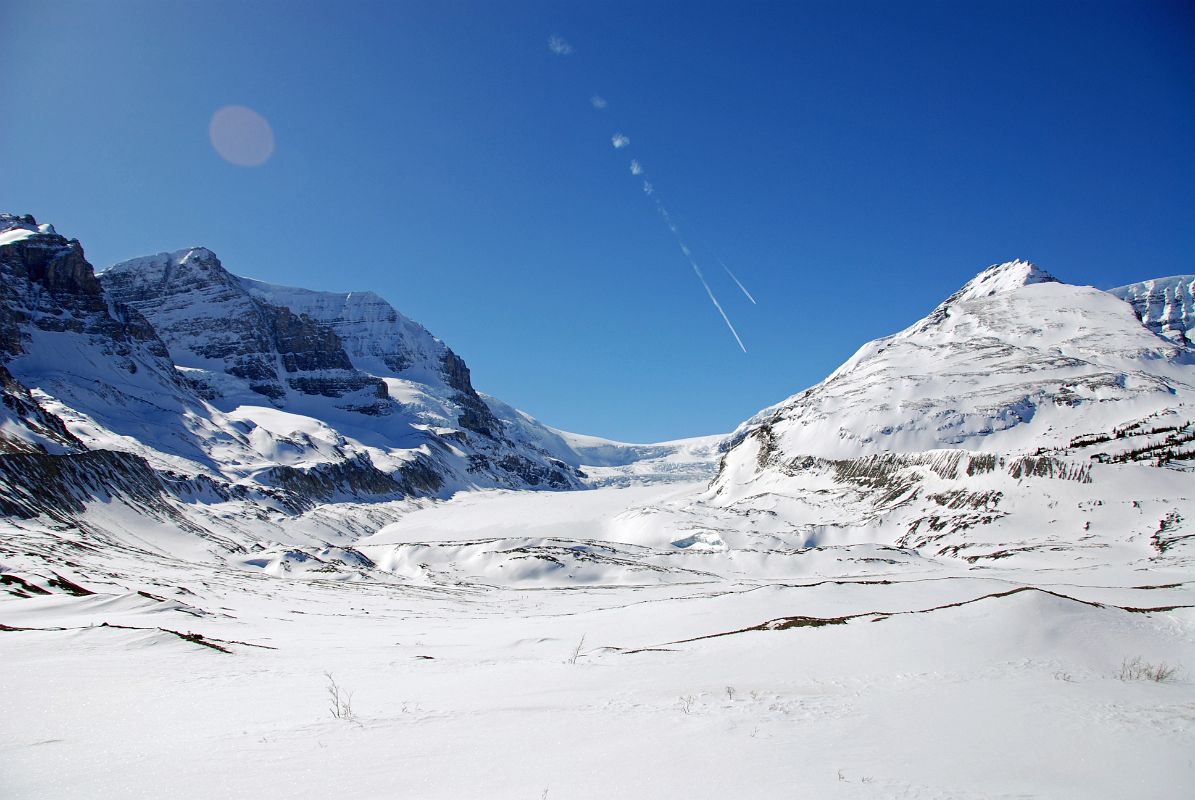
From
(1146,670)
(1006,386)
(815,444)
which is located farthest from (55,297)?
(1006,386)

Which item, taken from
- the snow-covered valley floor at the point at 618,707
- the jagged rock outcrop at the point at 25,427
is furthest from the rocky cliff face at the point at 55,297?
the snow-covered valley floor at the point at 618,707

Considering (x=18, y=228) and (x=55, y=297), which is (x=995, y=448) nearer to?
(x=55, y=297)

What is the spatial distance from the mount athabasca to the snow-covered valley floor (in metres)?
0.08

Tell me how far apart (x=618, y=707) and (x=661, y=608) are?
17.0 m

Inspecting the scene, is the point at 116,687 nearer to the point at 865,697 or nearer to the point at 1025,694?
the point at 865,697

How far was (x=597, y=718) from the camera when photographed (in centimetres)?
872

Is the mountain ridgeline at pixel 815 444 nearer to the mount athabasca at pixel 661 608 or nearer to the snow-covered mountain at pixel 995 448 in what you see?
the snow-covered mountain at pixel 995 448

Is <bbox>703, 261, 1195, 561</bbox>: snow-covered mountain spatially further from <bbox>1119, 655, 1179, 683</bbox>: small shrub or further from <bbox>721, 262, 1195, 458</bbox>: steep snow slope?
<bbox>1119, 655, 1179, 683</bbox>: small shrub

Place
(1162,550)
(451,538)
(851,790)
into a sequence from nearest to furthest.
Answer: (851,790)
(1162,550)
(451,538)

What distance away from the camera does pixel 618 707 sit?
936 centimetres

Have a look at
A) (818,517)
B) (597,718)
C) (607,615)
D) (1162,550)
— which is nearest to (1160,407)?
(1162,550)

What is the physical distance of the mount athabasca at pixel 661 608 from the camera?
23.1 feet

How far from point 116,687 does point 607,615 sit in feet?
62.7

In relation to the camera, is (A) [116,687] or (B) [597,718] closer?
(B) [597,718]
